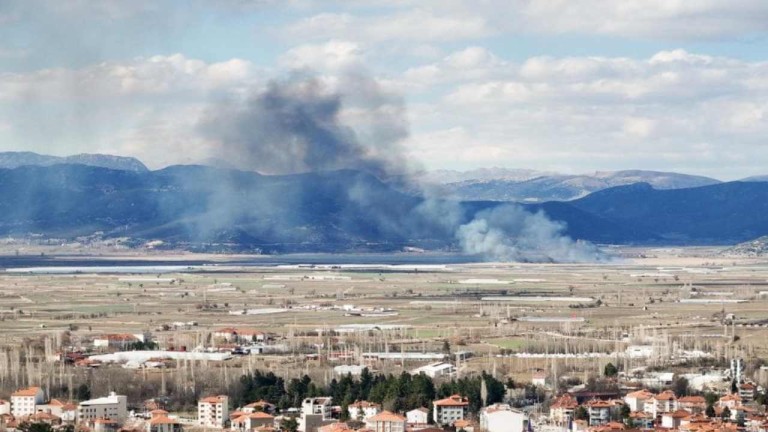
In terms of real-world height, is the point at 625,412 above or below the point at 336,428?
below

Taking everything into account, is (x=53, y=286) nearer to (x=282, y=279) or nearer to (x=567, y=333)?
(x=282, y=279)

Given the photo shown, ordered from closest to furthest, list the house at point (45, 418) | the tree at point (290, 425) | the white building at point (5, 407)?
the tree at point (290, 425) → the house at point (45, 418) → the white building at point (5, 407)

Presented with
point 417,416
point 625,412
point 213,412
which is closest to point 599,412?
point 625,412

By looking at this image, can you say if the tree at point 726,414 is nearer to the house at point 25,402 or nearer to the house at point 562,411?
the house at point 562,411

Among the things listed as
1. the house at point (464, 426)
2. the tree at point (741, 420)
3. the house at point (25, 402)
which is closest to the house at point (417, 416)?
the house at point (464, 426)

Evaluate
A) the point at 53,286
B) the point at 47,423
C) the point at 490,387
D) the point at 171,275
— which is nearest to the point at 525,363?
the point at 490,387

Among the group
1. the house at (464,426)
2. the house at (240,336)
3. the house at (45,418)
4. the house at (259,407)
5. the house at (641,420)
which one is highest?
the house at (240,336)

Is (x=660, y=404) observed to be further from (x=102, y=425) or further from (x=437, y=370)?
(x=102, y=425)

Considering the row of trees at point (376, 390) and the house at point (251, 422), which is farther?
the row of trees at point (376, 390)
